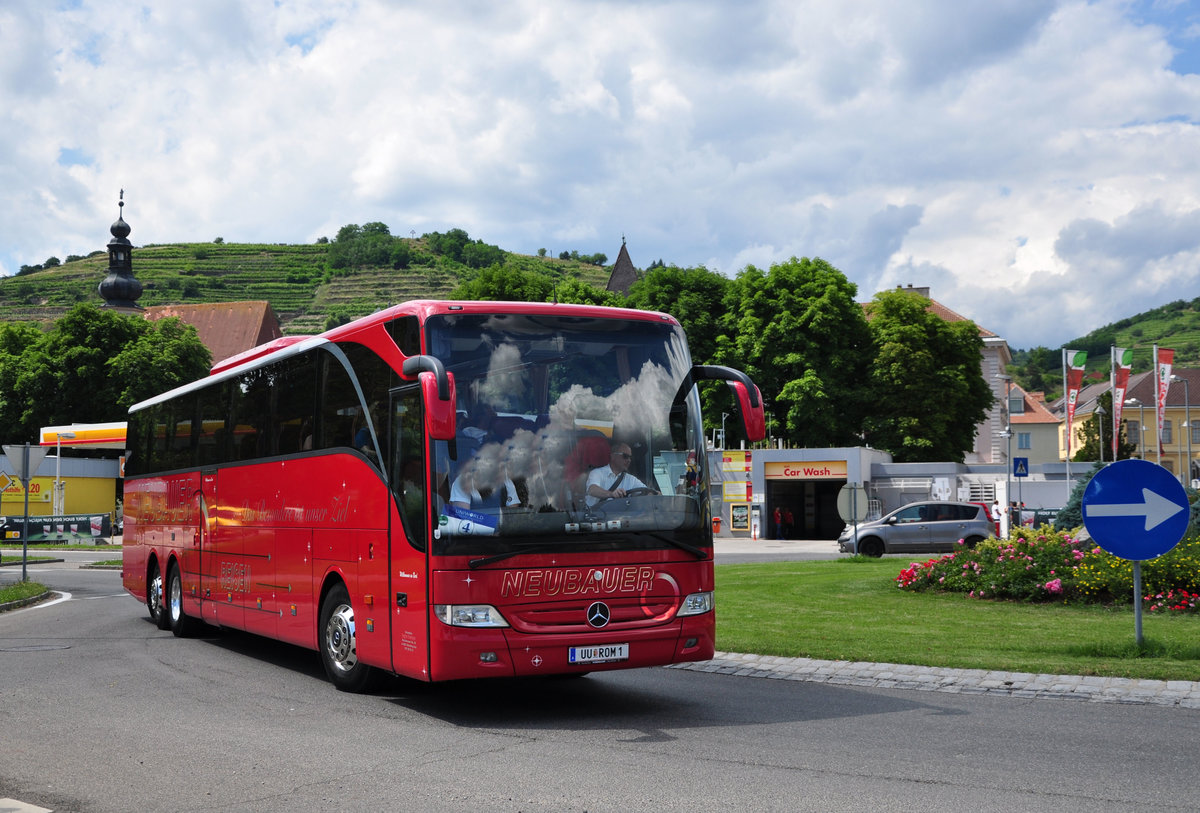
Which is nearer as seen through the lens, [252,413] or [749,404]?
[749,404]

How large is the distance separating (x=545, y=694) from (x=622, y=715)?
5.12 feet

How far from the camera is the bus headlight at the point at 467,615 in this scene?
29.1 feet

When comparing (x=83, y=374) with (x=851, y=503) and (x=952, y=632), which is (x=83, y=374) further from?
(x=952, y=632)

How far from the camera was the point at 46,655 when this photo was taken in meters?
13.9

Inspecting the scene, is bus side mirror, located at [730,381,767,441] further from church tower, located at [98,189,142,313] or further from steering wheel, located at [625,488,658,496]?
church tower, located at [98,189,142,313]

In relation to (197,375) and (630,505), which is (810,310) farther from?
(630,505)

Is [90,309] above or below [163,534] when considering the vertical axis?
above

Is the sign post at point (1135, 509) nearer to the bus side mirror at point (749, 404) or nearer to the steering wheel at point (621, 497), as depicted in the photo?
the bus side mirror at point (749, 404)

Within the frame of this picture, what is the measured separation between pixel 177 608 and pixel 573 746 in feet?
33.3

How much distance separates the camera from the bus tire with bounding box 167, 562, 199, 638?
16.1 m

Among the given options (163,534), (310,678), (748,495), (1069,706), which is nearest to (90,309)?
(748,495)

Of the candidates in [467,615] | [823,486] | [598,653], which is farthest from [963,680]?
[823,486]

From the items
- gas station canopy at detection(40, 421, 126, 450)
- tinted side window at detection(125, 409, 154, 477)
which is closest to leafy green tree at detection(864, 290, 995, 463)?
gas station canopy at detection(40, 421, 126, 450)

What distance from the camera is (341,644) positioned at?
424 inches
